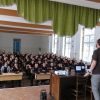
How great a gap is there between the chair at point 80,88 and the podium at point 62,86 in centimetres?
16

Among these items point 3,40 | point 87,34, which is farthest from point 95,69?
point 3,40

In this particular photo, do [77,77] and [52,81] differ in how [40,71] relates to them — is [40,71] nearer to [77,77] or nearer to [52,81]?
[52,81]

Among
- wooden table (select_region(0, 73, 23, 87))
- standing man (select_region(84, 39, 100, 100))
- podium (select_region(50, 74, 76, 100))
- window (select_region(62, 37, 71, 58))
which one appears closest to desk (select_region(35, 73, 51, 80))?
wooden table (select_region(0, 73, 23, 87))

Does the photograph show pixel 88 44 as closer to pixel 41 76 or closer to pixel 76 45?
pixel 76 45

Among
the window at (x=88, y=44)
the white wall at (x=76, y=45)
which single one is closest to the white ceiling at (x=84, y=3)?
the window at (x=88, y=44)

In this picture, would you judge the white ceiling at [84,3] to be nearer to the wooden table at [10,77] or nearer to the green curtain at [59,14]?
the green curtain at [59,14]

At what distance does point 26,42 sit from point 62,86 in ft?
64.6

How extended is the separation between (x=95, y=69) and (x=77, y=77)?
1.19 metres

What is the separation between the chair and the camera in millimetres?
6176

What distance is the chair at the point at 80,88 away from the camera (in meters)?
6.18

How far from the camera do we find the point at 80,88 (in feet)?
21.7

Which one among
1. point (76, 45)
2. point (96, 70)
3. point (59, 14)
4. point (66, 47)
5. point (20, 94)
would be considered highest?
point (59, 14)

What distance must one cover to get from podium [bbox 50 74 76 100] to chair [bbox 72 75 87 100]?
6.4 inches

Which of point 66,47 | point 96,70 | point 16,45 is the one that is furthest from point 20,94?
point 16,45
